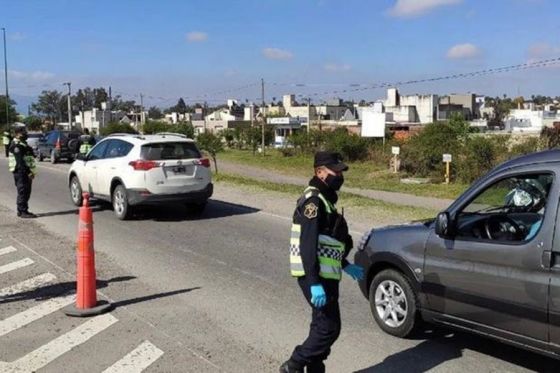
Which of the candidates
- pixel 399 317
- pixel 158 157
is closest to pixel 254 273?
pixel 399 317

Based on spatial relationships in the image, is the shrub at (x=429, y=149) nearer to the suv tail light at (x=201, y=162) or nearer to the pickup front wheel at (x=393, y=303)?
the suv tail light at (x=201, y=162)

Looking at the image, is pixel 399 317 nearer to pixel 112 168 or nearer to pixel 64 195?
pixel 112 168

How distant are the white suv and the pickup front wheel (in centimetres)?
796

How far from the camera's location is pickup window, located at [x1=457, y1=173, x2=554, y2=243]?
4.95m

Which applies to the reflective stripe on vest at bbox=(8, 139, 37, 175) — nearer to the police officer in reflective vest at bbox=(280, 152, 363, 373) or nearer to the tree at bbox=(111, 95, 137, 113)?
the police officer in reflective vest at bbox=(280, 152, 363, 373)

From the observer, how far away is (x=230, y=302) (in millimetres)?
7117

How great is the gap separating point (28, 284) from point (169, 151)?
607 centimetres

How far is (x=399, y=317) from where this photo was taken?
231 inches

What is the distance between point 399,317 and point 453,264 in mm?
907

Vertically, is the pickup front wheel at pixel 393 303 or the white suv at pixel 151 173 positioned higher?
the white suv at pixel 151 173

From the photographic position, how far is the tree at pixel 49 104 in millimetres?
142250

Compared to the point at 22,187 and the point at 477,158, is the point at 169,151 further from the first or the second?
the point at 477,158

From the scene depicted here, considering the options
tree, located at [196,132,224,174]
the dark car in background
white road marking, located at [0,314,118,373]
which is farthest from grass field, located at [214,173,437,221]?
the dark car in background

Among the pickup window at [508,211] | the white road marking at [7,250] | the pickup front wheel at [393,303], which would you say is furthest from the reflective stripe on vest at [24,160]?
the pickup window at [508,211]
